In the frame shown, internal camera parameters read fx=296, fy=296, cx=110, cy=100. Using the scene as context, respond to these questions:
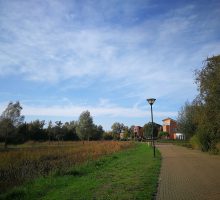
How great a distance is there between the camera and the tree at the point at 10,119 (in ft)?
184

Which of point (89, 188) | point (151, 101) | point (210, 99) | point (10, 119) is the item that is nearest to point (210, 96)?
point (210, 99)

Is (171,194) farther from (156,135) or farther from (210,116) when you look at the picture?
(156,135)

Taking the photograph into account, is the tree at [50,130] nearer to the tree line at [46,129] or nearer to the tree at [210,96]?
the tree line at [46,129]

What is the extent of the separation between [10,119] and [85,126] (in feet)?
97.1

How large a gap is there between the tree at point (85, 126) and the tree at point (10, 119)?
2526 cm

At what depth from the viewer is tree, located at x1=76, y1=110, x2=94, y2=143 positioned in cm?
8544

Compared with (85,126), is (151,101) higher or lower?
lower

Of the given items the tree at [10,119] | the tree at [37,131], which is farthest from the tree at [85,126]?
the tree at [10,119]

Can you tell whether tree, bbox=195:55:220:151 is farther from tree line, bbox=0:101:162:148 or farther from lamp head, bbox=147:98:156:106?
tree line, bbox=0:101:162:148

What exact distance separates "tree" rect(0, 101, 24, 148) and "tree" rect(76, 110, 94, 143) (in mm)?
25264

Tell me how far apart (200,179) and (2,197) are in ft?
27.7

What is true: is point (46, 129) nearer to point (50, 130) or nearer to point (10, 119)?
point (50, 130)

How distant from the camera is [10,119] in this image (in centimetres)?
5934

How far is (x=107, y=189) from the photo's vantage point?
11078mm
